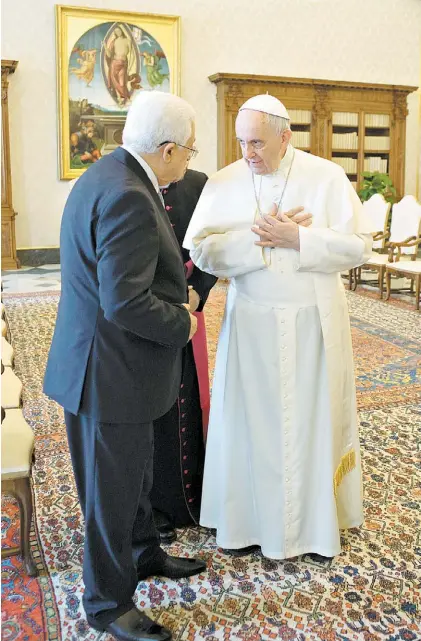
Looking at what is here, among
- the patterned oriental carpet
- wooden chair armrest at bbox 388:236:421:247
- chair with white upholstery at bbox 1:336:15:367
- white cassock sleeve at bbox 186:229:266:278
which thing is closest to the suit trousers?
the patterned oriental carpet

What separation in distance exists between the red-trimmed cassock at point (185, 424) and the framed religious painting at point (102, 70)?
9.17 m

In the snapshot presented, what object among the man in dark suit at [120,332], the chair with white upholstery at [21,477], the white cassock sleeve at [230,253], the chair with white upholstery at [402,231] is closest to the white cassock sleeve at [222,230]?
the white cassock sleeve at [230,253]

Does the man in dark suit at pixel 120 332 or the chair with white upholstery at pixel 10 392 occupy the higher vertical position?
the man in dark suit at pixel 120 332

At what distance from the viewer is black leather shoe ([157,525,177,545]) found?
2.90 metres

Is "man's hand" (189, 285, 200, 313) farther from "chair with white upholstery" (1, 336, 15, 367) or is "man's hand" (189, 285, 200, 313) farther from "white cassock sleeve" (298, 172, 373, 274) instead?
Result: "chair with white upholstery" (1, 336, 15, 367)

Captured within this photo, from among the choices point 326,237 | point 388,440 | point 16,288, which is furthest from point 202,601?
point 16,288

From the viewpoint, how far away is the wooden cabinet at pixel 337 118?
12031 mm

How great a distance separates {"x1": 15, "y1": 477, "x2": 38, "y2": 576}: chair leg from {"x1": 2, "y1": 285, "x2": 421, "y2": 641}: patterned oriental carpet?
5cm

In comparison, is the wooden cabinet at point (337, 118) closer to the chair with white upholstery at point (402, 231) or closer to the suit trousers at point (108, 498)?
the chair with white upholstery at point (402, 231)

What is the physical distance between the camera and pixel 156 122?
1.92 m

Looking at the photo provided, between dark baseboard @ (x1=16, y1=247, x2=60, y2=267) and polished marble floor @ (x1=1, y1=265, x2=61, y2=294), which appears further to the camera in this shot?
dark baseboard @ (x1=16, y1=247, x2=60, y2=267)

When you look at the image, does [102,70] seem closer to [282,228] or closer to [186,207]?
[186,207]

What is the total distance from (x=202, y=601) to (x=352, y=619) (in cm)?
54

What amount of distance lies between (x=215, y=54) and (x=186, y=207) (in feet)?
33.5
